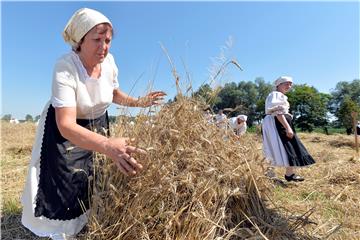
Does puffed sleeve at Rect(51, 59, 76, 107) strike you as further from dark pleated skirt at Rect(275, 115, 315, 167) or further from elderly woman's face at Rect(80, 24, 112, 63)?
dark pleated skirt at Rect(275, 115, 315, 167)

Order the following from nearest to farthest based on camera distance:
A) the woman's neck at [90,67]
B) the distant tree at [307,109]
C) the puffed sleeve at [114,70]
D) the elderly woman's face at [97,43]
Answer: the elderly woman's face at [97,43] → the woman's neck at [90,67] → the puffed sleeve at [114,70] → the distant tree at [307,109]

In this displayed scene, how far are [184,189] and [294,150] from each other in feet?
11.1

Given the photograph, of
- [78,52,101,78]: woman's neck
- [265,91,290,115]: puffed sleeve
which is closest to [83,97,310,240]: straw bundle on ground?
[78,52,101,78]: woman's neck

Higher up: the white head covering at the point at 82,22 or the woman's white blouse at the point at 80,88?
the white head covering at the point at 82,22

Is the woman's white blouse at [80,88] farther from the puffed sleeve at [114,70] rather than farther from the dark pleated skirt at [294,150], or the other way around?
the dark pleated skirt at [294,150]

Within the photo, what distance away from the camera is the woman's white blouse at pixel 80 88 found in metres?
1.51

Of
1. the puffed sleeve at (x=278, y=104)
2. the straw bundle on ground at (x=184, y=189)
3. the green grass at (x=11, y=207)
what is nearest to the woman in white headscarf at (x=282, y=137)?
the puffed sleeve at (x=278, y=104)

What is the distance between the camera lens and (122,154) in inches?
52.8

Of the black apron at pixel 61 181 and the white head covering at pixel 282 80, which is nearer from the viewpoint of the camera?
the black apron at pixel 61 181

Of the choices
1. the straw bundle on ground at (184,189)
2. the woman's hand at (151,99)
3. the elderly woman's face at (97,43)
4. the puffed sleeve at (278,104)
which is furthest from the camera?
the puffed sleeve at (278,104)

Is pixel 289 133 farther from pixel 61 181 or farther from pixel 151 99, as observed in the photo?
pixel 61 181

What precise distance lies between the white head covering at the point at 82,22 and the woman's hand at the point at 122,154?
58cm

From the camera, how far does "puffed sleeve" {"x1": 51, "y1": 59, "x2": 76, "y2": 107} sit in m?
1.48

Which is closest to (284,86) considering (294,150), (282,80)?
(282,80)
